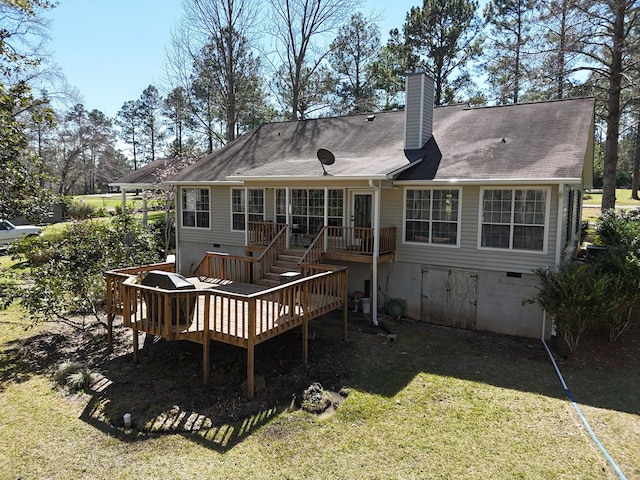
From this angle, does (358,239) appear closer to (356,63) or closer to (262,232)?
(262,232)

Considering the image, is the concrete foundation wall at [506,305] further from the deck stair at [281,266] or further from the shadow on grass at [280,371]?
the deck stair at [281,266]

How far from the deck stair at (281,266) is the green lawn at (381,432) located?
11.8 feet

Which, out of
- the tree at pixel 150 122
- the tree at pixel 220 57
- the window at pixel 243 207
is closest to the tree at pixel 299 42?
the tree at pixel 220 57

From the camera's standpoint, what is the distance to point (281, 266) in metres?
11.2

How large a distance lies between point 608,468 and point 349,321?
628 cm

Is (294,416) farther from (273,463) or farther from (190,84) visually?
(190,84)

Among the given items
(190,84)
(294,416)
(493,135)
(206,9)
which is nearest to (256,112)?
(190,84)

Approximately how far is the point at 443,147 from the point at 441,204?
2317mm

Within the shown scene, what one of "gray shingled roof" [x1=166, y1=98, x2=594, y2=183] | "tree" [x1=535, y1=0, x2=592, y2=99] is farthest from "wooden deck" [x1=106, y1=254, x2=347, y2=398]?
"tree" [x1=535, y1=0, x2=592, y2=99]

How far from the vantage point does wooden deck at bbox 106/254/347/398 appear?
22.5ft

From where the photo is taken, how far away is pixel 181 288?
24.0 ft

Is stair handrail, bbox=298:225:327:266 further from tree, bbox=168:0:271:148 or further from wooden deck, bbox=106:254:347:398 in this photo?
tree, bbox=168:0:271:148

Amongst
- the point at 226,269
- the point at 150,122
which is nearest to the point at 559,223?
the point at 226,269

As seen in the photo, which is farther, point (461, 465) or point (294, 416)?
point (294, 416)
